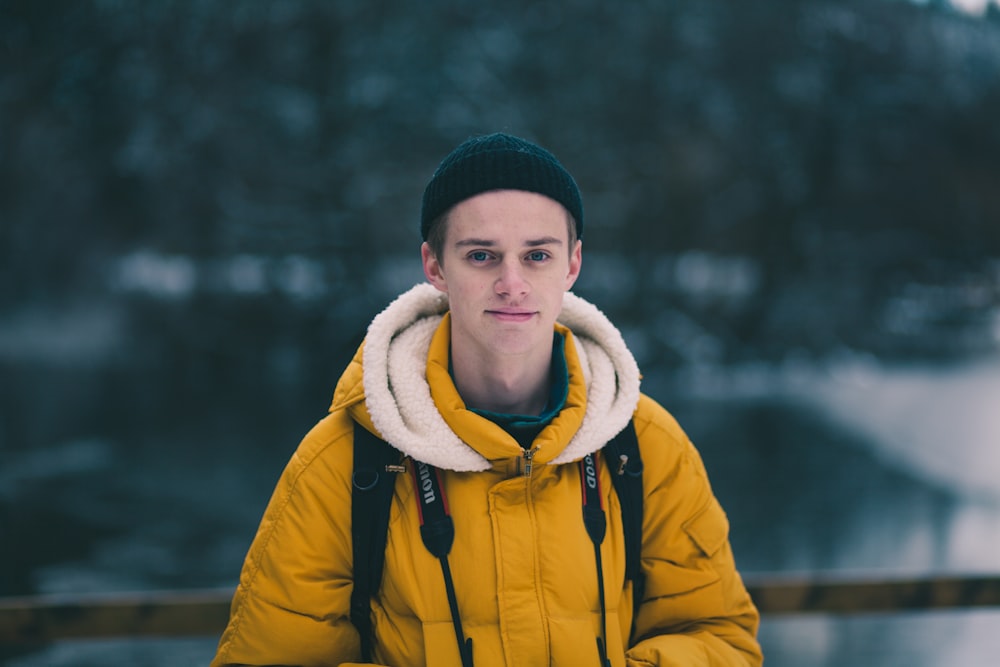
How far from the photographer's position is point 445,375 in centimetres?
142

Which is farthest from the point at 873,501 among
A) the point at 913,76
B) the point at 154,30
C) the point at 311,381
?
the point at 154,30

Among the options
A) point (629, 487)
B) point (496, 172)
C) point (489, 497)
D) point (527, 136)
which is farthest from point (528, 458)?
point (527, 136)

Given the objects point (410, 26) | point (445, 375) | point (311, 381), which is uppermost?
point (410, 26)

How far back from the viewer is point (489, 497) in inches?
52.9

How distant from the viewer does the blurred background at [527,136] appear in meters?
14.9

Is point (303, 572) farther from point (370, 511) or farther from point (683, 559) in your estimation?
point (683, 559)

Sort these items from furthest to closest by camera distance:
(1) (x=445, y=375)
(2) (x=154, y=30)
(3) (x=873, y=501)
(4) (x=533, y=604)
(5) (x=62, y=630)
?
(2) (x=154, y=30) < (3) (x=873, y=501) < (5) (x=62, y=630) < (1) (x=445, y=375) < (4) (x=533, y=604)

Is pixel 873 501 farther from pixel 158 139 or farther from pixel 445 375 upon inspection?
pixel 158 139

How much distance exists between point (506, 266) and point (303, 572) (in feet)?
2.03

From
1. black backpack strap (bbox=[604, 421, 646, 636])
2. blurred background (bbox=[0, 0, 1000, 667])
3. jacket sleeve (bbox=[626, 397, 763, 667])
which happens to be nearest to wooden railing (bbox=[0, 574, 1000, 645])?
jacket sleeve (bbox=[626, 397, 763, 667])

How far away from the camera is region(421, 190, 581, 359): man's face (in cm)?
136

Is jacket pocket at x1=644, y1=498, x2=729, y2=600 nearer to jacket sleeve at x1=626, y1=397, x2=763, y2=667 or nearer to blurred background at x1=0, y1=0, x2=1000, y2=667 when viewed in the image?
jacket sleeve at x1=626, y1=397, x2=763, y2=667

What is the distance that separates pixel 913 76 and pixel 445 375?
1813 centimetres

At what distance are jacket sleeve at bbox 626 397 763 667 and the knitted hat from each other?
Answer: 470 millimetres
